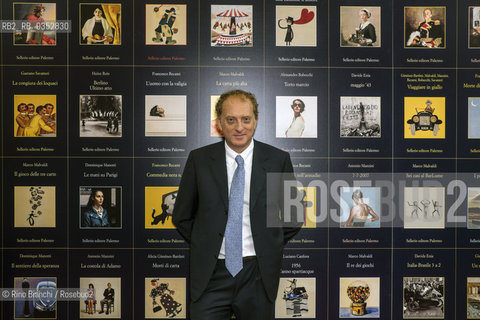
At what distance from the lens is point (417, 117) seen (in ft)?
12.1

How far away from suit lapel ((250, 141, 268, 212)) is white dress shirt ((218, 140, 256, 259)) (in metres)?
0.03

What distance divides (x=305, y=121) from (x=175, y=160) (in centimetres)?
118

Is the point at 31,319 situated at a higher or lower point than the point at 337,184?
lower

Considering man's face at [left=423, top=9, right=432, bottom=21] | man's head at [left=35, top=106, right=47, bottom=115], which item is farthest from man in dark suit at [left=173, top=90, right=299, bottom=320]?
man's face at [left=423, top=9, right=432, bottom=21]

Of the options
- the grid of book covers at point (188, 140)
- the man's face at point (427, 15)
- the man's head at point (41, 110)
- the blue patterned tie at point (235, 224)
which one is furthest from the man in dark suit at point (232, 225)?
the man's face at point (427, 15)

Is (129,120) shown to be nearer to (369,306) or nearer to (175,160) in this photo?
(175,160)

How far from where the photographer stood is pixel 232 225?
244 centimetres

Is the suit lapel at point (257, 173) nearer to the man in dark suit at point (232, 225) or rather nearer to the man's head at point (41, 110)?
the man in dark suit at point (232, 225)

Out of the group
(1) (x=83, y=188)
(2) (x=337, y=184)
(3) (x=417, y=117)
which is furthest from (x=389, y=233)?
(1) (x=83, y=188)

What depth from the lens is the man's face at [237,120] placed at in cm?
247

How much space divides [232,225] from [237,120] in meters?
0.61

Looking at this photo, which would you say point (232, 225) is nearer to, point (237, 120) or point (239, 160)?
point (239, 160)

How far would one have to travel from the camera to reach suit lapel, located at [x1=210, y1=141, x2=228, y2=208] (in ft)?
8.19

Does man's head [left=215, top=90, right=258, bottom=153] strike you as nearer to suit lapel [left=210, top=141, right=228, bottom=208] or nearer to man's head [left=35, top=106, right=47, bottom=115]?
suit lapel [left=210, top=141, right=228, bottom=208]
